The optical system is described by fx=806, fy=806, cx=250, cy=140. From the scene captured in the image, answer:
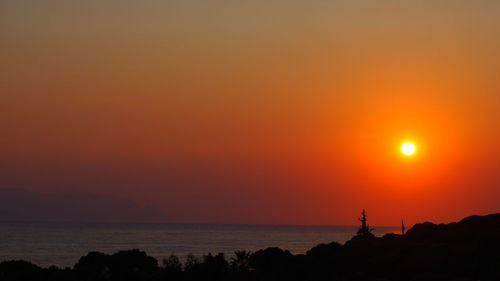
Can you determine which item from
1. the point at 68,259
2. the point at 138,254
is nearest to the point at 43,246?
the point at 68,259

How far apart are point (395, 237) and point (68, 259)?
81337 millimetres

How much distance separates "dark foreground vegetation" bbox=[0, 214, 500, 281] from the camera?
1800 inches

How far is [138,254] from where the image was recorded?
180 feet

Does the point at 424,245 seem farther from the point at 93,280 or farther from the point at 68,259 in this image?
the point at 68,259

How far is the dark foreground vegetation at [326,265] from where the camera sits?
45.7 meters

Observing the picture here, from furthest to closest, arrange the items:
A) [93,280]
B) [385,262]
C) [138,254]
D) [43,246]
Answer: [43,246] → [138,254] → [385,262] → [93,280]

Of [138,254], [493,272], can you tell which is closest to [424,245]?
[493,272]

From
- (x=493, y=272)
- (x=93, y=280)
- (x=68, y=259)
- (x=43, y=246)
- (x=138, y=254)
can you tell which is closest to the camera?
(x=493, y=272)

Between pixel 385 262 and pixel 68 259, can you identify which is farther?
pixel 68 259

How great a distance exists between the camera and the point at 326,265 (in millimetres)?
49625

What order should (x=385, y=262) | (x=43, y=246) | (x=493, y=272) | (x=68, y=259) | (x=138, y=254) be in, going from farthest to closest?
(x=43, y=246), (x=68, y=259), (x=138, y=254), (x=385, y=262), (x=493, y=272)

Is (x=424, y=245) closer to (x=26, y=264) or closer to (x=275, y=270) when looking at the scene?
(x=275, y=270)

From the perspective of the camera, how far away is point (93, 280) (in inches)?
1804

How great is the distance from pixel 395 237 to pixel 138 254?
17.8 m
